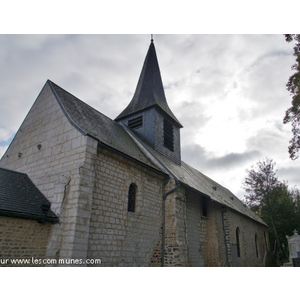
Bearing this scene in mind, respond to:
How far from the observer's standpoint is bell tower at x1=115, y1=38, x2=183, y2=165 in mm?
13430

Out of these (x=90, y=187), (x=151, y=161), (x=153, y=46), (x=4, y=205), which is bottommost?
(x=4, y=205)

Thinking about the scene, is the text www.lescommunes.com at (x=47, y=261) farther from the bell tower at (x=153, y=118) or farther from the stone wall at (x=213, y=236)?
the bell tower at (x=153, y=118)

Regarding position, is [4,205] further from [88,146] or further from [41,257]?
[88,146]

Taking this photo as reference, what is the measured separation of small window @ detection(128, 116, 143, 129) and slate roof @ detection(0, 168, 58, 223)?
7331 millimetres

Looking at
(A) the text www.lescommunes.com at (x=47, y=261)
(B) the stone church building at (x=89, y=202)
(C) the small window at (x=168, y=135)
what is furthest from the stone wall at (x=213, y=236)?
(A) the text www.lescommunes.com at (x=47, y=261)

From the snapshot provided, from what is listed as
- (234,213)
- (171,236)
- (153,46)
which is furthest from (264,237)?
(153,46)

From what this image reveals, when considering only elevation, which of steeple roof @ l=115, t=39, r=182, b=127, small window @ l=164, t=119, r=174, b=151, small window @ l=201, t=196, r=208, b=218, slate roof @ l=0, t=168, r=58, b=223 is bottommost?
slate roof @ l=0, t=168, r=58, b=223

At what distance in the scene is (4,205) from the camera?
5723mm

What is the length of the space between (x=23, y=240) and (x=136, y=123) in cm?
934

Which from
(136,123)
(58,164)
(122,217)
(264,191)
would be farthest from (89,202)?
(264,191)

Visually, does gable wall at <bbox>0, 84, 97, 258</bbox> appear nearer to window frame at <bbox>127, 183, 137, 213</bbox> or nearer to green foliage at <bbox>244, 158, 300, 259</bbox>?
window frame at <bbox>127, 183, 137, 213</bbox>

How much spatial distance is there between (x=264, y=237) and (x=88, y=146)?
21.5 metres

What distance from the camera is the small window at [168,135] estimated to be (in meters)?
14.2

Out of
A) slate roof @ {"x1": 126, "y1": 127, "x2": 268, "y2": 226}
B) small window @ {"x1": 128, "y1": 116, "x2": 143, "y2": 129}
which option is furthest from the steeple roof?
slate roof @ {"x1": 126, "y1": 127, "x2": 268, "y2": 226}
